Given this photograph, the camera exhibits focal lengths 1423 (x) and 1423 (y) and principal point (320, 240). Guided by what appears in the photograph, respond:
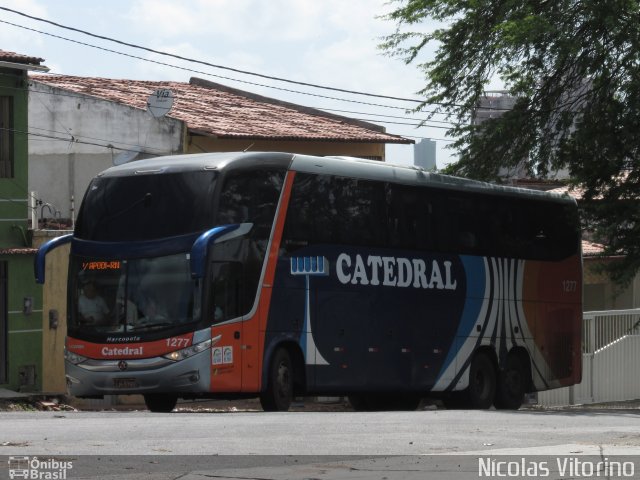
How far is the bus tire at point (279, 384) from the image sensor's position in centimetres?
2059

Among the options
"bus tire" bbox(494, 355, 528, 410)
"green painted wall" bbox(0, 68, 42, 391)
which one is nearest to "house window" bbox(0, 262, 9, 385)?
"green painted wall" bbox(0, 68, 42, 391)

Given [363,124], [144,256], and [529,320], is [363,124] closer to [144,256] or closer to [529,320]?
[529,320]

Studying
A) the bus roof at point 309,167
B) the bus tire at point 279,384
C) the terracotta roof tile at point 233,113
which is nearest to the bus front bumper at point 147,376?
the bus tire at point 279,384

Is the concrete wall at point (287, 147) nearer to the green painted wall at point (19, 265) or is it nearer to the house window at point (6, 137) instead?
the green painted wall at point (19, 265)

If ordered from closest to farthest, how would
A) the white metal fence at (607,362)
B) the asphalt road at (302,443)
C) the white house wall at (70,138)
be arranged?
the asphalt road at (302,443)
the white metal fence at (607,362)
the white house wall at (70,138)

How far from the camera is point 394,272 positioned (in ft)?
76.5

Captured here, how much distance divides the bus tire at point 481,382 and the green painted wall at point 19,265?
10.6 metres

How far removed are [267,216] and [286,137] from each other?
59.6ft

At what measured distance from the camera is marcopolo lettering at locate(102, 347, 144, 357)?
20.0m

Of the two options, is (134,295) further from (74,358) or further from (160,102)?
(160,102)

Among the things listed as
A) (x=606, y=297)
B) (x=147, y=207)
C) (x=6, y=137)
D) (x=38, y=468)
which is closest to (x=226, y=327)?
(x=147, y=207)

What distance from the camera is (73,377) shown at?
20.7m

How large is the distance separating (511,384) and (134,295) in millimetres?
9149

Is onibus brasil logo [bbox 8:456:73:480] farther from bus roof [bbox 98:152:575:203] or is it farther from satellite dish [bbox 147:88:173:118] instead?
satellite dish [bbox 147:88:173:118]
